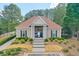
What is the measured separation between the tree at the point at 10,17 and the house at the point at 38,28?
0.05 metres

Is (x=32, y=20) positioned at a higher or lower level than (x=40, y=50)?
higher

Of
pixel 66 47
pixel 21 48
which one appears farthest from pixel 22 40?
pixel 66 47

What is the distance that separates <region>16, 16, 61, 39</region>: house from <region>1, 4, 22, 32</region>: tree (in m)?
0.05

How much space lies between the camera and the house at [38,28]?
3.12 meters

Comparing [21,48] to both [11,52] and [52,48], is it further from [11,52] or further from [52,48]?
[52,48]

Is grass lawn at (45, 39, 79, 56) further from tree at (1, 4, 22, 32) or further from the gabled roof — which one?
tree at (1, 4, 22, 32)

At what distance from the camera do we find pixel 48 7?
3131mm

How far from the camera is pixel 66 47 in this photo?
3.15 metres

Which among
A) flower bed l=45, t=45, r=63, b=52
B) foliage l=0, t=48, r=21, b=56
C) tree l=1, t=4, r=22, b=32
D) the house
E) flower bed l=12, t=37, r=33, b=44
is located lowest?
foliage l=0, t=48, r=21, b=56

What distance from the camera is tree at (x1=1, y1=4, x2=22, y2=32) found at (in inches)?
123

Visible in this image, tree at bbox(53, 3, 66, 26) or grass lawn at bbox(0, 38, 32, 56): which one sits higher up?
tree at bbox(53, 3, 66, 26)

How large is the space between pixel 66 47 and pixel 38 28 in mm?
308

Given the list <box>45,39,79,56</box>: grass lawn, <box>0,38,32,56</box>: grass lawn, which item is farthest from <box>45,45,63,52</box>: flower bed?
<box>0,38,32,56</box>: grass lawn

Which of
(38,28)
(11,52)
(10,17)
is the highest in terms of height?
(10,17)
